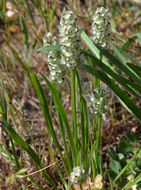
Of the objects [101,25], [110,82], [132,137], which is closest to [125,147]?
[132,137]

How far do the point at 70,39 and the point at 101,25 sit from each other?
0.16 m

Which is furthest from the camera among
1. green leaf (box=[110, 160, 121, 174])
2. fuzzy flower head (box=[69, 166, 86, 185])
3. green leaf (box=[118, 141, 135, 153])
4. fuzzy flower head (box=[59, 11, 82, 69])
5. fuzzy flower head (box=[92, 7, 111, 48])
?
green leaf (box=[118, 141, 135, 153])

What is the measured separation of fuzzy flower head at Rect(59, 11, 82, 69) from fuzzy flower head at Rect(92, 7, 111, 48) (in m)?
0.13

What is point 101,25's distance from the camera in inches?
36.2

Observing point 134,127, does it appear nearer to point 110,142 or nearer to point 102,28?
point 110,142

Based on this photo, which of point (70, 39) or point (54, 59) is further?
point (54, 59)

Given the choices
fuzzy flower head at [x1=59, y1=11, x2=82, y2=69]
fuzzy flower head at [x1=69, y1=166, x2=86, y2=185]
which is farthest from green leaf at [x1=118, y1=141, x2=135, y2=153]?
fuzzy flower head at [x1=59, y1=11, x2=82, y2=69]

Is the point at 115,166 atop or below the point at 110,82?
below

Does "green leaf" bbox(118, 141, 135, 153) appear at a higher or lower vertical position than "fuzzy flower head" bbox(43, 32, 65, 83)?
lower

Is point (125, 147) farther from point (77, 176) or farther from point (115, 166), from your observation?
point (77, 176)

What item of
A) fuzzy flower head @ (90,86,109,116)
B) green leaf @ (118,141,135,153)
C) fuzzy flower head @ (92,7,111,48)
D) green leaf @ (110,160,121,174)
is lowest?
green leaf @ (110,160,121,174)

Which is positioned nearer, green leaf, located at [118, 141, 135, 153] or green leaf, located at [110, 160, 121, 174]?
green leaf, located at [110, 160, 121, 174]

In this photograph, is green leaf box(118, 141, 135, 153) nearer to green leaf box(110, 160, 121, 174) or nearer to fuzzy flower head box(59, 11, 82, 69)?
green leaf box(110, 160, 121, 174)

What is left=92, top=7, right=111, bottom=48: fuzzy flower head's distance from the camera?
0.92 m
